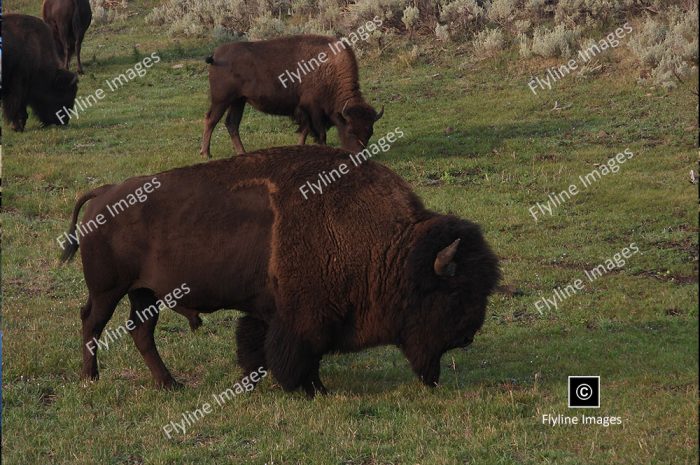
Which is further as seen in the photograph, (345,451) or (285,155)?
(285,155)

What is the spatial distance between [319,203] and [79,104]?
14464 millimetres

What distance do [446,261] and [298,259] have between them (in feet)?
3.76

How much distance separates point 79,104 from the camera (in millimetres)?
20938

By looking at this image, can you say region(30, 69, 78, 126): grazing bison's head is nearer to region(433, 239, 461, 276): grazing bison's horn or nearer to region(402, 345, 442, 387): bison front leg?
region(402, 345, 442, 387): bison front leg

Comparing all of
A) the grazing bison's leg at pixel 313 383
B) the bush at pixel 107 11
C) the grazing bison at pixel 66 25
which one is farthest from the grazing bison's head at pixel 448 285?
the bush at pixel 107 11

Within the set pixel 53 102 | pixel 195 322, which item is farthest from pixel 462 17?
pixel 195 322

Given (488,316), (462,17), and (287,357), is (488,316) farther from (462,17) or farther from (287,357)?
(462,17)

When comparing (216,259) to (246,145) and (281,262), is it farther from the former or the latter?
(246,145)

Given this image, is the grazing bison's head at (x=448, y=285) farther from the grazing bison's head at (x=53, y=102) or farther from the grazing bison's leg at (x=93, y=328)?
the grazing bison's head at (x=53, y=102)

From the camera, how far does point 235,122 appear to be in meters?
16.7

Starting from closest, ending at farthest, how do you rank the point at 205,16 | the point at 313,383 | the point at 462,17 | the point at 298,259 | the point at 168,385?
the point at 298,259
the point at 313,383
the point at 168,385
the point at 462,17
the point at 205,16

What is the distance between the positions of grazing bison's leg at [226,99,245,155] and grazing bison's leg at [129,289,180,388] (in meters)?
8.32

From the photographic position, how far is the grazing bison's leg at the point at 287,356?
302 inches

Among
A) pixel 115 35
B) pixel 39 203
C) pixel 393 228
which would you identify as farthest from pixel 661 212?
pixel 115 35
